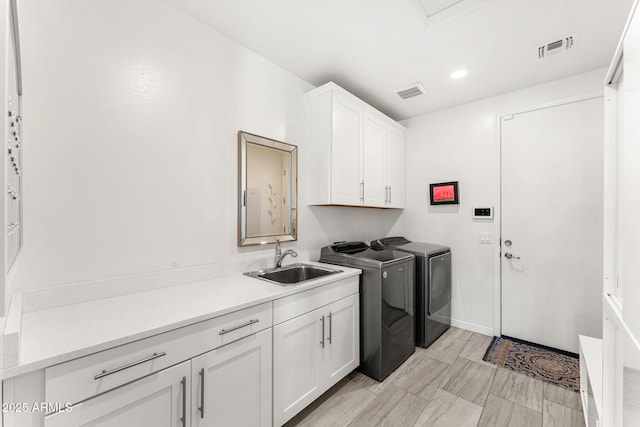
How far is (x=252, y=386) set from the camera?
1.41 meters

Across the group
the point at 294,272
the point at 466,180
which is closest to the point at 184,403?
the point at 294,272

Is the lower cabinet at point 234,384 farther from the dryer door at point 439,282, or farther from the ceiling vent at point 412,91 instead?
the ceiling vent at point 412,91

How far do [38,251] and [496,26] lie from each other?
2958 mm

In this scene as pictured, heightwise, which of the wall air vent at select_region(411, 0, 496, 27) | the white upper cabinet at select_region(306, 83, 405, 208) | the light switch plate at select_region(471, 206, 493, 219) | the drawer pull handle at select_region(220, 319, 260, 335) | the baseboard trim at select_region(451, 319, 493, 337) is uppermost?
the wall air vent at select_region(411, 0, 496, 27)

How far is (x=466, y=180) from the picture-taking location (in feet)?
10.0

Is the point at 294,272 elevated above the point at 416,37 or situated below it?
below

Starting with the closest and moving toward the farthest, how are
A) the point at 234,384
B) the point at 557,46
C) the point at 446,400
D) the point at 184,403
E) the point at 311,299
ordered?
1. the point at 184,403
2. the point at 234,384
3. the point at 311,299
4. the point at 446,400
5. the point at 557,46

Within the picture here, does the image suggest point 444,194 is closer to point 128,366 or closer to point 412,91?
point 412,91

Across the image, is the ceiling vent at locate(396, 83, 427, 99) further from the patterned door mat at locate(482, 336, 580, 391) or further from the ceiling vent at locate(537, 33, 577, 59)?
the patterned door mat at locate(482, 336, 580, 391)

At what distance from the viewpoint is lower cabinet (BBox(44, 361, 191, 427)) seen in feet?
3.00

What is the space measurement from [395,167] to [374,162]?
0.51m

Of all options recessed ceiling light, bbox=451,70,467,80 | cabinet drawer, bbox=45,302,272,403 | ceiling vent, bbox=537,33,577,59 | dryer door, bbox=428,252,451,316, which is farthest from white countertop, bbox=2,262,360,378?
ceiling vent, bbox=537,33,577,59

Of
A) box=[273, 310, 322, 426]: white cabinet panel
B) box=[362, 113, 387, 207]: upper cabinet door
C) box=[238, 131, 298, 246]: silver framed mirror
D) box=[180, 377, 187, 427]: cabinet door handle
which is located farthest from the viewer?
box=[362, 113, 387, 207]: upper cabinet door

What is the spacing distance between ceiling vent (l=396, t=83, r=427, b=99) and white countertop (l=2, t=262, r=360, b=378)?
2184 millimetres
